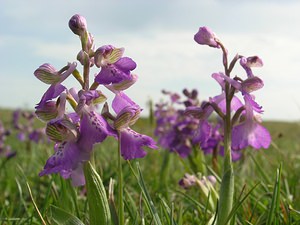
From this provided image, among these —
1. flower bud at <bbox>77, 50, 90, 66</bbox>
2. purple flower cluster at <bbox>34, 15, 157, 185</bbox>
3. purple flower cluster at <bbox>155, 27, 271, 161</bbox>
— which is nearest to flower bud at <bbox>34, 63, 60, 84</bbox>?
purple flower cluster at <bbox>34, 15, 157, 185</bbox>

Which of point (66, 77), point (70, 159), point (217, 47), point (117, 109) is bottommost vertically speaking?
point (70, 159)

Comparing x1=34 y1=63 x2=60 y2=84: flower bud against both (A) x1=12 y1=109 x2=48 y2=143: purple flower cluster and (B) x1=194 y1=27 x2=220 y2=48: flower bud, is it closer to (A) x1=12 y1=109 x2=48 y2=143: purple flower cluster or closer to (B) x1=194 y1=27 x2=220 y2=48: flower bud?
(B) x1=194 y1=27 x2=220 y2=48: flower bud

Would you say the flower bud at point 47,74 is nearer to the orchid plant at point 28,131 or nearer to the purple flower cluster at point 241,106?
the purple flower cluster at point 241,106

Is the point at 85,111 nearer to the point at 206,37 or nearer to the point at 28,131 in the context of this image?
the point at 206,37

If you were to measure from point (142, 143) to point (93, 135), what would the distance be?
0.21 m

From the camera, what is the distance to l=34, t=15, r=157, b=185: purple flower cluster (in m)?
1.55

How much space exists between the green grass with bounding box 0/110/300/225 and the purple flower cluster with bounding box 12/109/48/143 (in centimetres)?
147

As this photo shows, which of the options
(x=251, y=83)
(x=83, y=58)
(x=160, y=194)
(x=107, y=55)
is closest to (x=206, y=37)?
(x=251, y=83)

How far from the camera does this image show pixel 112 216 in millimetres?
1624

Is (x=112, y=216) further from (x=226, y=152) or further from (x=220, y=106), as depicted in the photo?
(x=220, y=106)

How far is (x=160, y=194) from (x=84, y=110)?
122 cm

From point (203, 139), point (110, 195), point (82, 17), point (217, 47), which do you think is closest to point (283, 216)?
point (203, 139)

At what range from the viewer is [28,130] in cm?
869

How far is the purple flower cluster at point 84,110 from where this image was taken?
5.09 ft
